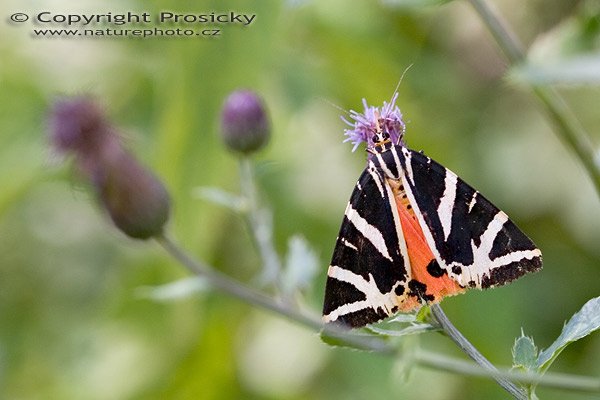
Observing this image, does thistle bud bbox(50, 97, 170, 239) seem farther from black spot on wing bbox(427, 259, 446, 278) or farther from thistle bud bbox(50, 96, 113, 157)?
black spot on wing bbox(427, 259, 446, 278)

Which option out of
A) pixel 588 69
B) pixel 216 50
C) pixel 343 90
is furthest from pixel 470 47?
pixel 588 69

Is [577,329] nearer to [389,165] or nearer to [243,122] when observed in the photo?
[389,165]

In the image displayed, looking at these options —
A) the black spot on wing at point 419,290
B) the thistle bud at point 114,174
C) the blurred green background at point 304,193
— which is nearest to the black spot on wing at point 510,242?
the black spot on wing at point 419,290

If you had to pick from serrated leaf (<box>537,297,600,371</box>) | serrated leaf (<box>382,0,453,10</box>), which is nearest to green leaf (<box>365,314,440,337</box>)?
serrated leaf (<box>537,297,600,371</box>)

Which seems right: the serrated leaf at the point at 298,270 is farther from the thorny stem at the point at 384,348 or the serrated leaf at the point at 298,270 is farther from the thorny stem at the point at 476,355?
the thorny stem at the point at 476,355

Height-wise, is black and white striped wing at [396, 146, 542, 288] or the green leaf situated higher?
black and white striped wing at [396, 146, 542, 288]

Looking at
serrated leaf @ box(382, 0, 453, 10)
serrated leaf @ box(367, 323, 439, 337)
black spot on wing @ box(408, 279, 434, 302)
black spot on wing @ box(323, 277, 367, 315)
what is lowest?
serrated leaf @ box(367, 323, 439, 337)

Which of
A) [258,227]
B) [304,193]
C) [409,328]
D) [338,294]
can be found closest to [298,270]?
[258,227]
